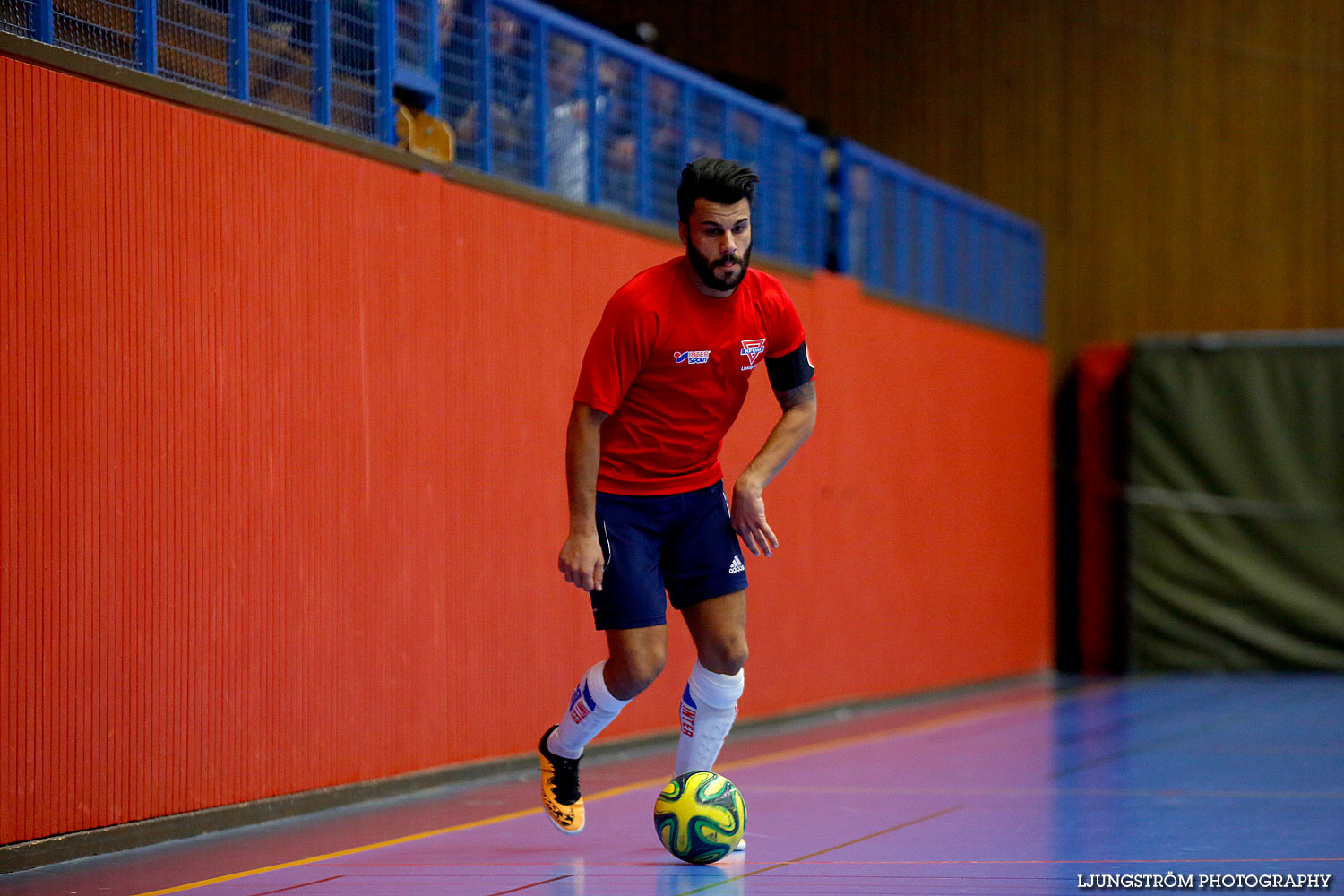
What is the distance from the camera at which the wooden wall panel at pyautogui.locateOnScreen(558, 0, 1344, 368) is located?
44.4 ft

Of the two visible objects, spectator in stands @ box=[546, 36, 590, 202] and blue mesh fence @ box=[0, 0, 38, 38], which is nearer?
blue mesh fence @ box=[0, 0, 38, 38]

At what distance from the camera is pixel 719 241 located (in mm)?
4602

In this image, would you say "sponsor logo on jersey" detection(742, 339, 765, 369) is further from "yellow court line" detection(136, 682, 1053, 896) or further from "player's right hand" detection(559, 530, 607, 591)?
"yellow court line" detection(136, 682, 1053, 896)

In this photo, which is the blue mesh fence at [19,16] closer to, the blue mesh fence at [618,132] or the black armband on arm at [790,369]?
the black armband on arm at [790,369]

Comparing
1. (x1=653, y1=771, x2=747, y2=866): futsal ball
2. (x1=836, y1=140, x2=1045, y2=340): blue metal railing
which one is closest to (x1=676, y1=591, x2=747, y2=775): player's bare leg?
(x1=653, y1=771, x2=747, y2=866): futsal ball

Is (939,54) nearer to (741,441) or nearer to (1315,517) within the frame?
(1315,517)

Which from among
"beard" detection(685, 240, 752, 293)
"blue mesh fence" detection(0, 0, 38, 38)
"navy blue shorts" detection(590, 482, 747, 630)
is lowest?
"navy blue shorts" detection(590, 482, 747, 630)

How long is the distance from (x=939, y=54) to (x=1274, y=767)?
8.80 metres

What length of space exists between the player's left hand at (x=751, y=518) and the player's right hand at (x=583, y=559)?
0.45 meters

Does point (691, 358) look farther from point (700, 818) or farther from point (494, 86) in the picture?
point (494, 86)

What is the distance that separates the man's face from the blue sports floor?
→ 1.71 meters

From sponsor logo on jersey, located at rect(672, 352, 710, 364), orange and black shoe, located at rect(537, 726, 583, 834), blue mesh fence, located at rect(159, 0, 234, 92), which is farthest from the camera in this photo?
blue mesh fence, located at rect(159, 0, 234, 92)

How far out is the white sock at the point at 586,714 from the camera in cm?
497

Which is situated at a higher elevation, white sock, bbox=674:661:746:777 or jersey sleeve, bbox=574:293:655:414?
jersey sleeve, bbox=574:293:655:414
